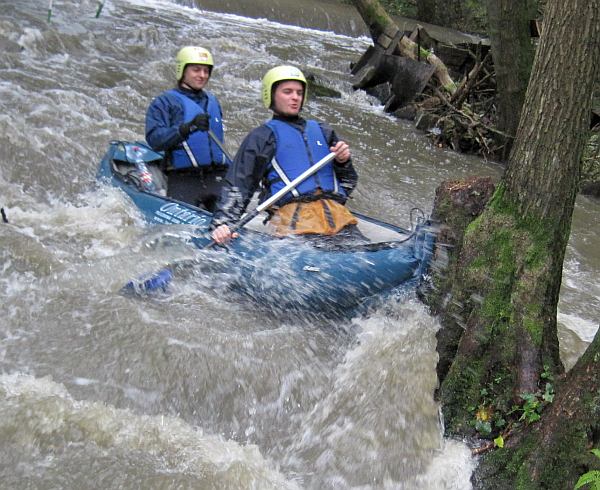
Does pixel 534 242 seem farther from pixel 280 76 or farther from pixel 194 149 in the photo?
pixel 194 149

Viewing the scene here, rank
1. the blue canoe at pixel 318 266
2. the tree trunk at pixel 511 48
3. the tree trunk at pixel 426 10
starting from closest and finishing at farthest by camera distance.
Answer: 1. the blue canoe at pixel 318 266
2. the tree trunk at pixel 511 48
3. the tree trunk at pixel 426 10

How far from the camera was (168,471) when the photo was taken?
10.6 feet

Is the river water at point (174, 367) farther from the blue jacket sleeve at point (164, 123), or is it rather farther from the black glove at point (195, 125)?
the black glove at point (195, 125)

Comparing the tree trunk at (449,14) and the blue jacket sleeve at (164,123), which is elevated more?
the tree trunk at (449,14)

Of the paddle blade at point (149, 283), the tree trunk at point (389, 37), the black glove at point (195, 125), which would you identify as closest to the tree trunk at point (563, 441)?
the paddle blade at point (149, 283)

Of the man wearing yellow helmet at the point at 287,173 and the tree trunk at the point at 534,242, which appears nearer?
the tree trunk at the point at 534,242

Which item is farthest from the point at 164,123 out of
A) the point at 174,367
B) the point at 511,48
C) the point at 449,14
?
the point at 449,14

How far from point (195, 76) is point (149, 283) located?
2.18 m

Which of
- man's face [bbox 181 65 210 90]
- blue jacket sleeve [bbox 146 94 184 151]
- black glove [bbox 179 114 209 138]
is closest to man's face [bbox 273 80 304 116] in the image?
black glove [bbox 179 114 209 138]

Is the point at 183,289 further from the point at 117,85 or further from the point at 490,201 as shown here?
the point at 117,85

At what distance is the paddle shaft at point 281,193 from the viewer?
4516mm

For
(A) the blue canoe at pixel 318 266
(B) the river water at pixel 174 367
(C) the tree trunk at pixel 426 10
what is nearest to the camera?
(B) the river water at pixel 174 367

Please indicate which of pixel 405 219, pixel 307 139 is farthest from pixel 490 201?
pixel 405 219

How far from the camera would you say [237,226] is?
450 centimetres
